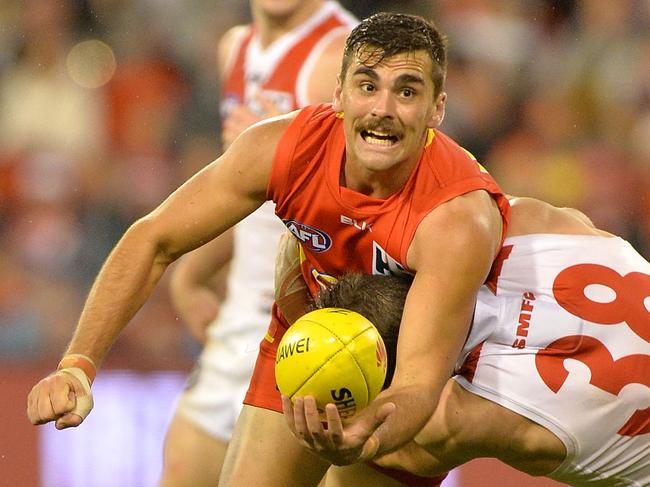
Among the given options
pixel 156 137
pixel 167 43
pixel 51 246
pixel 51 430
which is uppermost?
pixel 167 43

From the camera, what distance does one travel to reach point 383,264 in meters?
3.45

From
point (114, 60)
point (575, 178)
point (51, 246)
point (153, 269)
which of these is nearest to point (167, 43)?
point (114, 60)

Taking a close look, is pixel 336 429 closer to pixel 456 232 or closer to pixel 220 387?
pixel 456 232

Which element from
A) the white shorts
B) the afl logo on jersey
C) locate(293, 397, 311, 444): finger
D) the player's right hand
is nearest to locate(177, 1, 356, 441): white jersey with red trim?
the white shorts

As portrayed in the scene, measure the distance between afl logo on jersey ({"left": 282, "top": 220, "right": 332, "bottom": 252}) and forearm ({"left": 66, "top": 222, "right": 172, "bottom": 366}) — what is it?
14.5 inches

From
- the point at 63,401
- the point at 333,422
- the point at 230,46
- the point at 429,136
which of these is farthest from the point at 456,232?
the point at 230,46

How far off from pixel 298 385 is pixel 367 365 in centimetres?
17

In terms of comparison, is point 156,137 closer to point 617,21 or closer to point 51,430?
point 51,430

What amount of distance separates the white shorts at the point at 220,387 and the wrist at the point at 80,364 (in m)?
1.58

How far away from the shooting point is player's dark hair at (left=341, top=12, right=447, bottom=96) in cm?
334

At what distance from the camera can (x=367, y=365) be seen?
3088mm

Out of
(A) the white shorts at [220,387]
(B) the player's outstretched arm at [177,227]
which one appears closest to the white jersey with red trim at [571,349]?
(B) the player's outstretched arm at [177,227]

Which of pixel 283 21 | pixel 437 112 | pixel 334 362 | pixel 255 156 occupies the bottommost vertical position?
pixel 334 362

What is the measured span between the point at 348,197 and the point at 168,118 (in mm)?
4332
